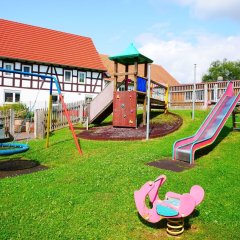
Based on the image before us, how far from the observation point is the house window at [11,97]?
28409 mm

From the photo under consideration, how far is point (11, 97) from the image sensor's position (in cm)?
2877

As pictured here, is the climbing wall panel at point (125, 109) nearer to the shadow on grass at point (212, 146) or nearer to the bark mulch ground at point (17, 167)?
the shadow on grass at point (212, 146)

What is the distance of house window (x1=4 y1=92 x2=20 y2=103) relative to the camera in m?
28.4

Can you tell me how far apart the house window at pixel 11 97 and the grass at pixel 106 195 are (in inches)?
785

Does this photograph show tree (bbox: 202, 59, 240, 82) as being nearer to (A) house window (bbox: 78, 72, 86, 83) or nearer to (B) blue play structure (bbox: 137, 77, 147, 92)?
(A) house window (bbox: 78, 72, 86, 83)

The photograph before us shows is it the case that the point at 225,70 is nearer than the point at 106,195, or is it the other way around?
the point at 106,195

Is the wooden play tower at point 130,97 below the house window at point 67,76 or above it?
below

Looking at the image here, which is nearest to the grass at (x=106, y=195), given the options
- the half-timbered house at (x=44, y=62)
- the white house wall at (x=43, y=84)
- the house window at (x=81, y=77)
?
the half-timbered house at (x=44, y=62)

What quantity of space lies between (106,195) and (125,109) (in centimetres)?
935

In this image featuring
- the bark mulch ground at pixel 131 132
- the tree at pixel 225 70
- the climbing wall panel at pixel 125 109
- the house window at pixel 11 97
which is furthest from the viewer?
the tree at pixel 225 70

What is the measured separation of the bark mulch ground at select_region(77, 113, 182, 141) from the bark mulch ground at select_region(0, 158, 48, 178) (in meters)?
3.86

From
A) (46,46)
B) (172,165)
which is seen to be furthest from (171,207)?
(46,46)

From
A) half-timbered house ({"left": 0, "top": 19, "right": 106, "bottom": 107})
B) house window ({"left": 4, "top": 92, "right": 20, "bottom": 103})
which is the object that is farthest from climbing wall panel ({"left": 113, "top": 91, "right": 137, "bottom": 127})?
house window ({"left": 4, "top": 92, "right": 20, "bottom": 103})

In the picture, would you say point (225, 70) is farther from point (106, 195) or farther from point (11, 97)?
point (106, 195)
